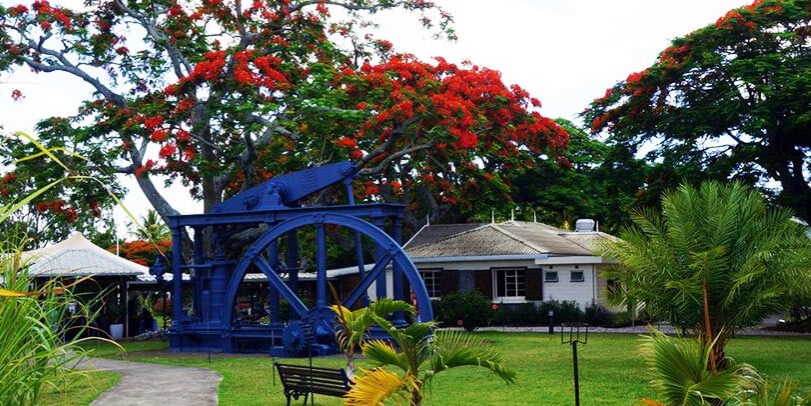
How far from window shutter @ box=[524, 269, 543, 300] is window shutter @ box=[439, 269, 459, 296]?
2.53 metres

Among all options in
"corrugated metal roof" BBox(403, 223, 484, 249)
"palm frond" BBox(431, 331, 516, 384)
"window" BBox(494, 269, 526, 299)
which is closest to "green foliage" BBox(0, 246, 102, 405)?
"palm frond" BBox(431, 331, 516, 384)

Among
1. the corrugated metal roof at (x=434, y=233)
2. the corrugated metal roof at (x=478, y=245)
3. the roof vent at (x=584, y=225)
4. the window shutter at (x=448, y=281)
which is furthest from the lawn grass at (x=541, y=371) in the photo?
the roof vent at (x=584, y=225)

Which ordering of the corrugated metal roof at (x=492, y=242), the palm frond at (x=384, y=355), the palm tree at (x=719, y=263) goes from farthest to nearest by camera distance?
the corrugated metal roof at (x=492, y=242) < the palm tree at (x=719, y=263) < the palm frond at (x=384, y=355)

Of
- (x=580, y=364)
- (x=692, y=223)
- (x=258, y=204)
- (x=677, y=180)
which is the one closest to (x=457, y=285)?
(x=677, y=180)

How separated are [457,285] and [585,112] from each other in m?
7.41

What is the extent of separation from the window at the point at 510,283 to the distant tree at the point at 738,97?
7.27 metres

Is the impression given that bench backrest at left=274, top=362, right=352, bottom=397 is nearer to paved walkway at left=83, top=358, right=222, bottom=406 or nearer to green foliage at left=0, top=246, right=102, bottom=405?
paved walkway at left=83, top=358, right=222, bottom=406

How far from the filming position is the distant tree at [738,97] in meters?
26.5

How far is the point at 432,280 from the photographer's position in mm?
35125

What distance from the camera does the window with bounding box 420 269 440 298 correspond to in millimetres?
34938

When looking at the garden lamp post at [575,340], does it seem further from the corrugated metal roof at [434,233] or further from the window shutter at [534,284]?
the corrugated metal roof at [434,233]

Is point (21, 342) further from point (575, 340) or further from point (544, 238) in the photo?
point (544, 238)

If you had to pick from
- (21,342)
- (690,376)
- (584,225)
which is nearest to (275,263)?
(584,225)

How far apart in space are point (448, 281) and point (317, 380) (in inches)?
843
